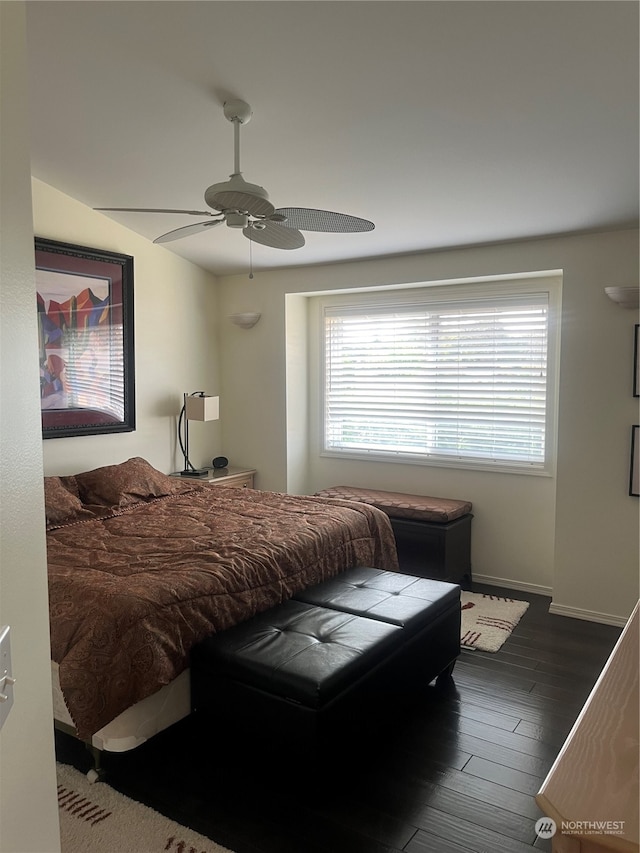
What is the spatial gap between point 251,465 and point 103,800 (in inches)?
141

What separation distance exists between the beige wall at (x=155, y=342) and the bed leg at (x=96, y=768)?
2197 mm

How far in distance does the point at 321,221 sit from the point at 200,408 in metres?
2.50

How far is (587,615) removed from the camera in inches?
157

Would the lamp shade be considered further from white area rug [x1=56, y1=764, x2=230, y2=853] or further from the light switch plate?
the light switch plate

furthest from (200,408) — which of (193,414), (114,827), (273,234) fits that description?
(114,827)

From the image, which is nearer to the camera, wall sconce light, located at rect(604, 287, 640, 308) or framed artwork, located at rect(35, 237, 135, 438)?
wall sconce light, located at rect(604, 287, 640, 308)

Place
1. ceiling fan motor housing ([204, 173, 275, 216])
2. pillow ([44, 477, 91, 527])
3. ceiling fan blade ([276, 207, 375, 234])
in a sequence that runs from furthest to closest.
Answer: pillow ([44, 477, 91, 527]) < ceiling fan blade ([276, 207, 375, 234]) < ceiling fan motor housing ([204, 173, 275, 216])

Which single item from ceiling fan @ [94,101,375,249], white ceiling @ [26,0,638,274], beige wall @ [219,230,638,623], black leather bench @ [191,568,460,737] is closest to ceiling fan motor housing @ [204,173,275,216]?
ceiling fan @ [94,101,375,249]

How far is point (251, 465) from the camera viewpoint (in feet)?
18.5

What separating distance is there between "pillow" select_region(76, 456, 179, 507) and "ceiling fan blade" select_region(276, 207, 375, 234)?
2135mm

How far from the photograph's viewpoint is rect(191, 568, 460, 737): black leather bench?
2236 millimetres

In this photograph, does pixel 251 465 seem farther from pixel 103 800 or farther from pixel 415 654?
pixel 103 800

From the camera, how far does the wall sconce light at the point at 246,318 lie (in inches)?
212

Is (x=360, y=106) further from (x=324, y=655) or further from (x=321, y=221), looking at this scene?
(x=324, y=655)
